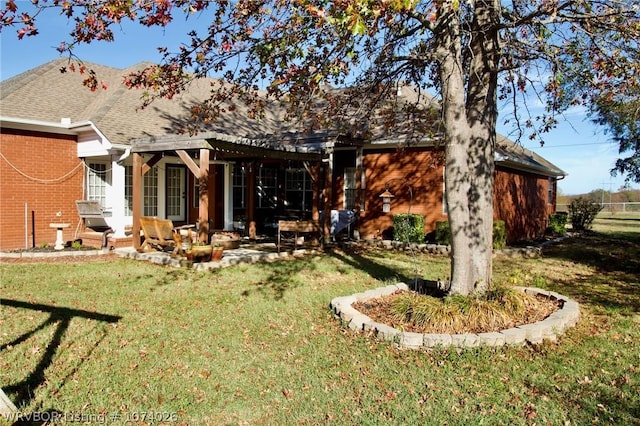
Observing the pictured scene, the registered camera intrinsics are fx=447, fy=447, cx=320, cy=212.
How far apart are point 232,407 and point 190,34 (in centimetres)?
524

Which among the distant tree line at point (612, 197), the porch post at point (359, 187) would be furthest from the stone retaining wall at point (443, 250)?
the distant tree line at point (612, 197)

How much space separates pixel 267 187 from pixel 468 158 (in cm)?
1215

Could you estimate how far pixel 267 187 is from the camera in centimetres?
1791

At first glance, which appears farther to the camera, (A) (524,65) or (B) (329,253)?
(B) (329,253)

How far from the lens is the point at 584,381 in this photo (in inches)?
174

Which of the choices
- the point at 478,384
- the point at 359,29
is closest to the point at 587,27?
the point at 359,29

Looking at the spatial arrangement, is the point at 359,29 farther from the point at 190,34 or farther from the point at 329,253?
the point at 329,253

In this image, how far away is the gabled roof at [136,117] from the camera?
11.7 m

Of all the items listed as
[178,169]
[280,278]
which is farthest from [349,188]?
[280,278]

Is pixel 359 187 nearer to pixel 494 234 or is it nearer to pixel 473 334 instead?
pixel 494 234

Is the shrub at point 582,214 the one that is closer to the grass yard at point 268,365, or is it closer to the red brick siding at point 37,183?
the grass yard at point 268,365

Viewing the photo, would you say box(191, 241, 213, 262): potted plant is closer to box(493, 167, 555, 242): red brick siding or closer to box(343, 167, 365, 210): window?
box(343, 167, 365, 210): window

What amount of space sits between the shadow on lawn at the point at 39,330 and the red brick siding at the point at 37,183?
19.8 ft

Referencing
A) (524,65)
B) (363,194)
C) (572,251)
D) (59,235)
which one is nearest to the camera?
(524,65)
